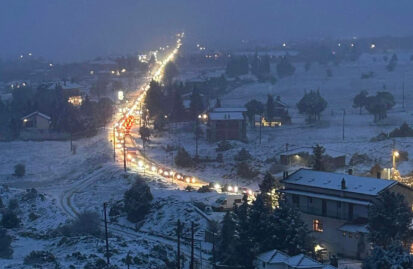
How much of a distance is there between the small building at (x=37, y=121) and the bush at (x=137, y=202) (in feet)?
86.3

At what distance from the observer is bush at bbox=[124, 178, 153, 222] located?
32.3 m

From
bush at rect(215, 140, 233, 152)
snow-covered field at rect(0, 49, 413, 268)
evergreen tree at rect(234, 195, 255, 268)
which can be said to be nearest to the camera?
evergreen tree at rect(234, 195, 255, 268)

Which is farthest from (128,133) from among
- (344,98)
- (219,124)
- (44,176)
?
(344,98)

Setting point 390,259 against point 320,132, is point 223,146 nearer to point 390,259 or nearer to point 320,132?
point 320,132

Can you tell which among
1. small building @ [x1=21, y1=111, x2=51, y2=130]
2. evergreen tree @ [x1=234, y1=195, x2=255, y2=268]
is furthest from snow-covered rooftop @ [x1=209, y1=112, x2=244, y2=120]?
evergreen tree @ [x1=234, y1=195, x2=255, y2=268]

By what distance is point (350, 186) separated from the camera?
2708cm

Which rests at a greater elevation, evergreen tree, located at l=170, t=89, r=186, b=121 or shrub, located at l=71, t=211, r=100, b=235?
evergreen tree, located at l=170, t=89, r=186, b=121

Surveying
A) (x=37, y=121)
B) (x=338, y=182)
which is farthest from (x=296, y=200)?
(x=37, y=121)

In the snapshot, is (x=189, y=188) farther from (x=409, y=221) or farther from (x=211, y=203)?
(x=409, y=221)

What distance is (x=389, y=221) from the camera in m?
23.2

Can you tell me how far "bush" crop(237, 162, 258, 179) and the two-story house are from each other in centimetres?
1096

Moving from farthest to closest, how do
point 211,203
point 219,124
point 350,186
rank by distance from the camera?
point 219,124, point 211,203, point 350,186

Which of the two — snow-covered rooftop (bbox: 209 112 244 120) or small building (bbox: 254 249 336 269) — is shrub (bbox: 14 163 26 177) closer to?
snow-covered rooftop (bbox: 209 112 244 120)

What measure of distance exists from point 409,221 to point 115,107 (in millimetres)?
A: 49832
